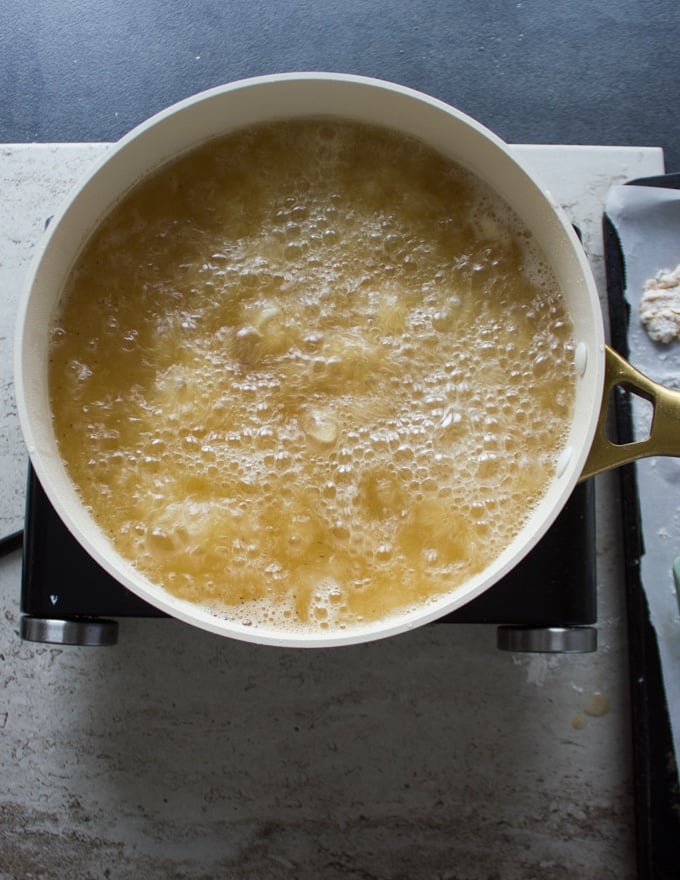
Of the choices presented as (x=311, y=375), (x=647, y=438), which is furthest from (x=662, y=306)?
(x=311, y=375)

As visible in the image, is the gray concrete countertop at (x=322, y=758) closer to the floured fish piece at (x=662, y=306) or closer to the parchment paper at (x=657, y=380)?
the parchment paper at (x=657, y=380)

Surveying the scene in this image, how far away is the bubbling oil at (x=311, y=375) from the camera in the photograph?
26.2 inches

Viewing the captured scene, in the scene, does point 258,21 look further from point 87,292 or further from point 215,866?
point 215,866

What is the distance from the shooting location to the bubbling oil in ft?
2.19

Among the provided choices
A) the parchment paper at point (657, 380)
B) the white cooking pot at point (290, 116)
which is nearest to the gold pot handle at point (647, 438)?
the white cooking pot at point (290, 116)

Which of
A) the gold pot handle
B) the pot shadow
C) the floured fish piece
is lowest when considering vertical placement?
the pot shadow

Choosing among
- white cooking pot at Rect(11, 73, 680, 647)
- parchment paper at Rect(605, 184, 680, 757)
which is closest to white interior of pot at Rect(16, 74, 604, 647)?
white cooking pot at Rect(11, 73, 680, 647)

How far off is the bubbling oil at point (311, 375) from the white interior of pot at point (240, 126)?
14 mm

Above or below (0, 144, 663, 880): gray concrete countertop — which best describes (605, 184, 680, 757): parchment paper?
above

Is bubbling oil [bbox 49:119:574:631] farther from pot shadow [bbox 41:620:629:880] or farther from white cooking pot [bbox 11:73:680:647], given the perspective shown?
pot shadow [bbox 41:620:629:880]

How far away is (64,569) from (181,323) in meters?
0.23

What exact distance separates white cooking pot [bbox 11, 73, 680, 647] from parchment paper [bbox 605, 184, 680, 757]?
22 cm

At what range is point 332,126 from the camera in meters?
0.71

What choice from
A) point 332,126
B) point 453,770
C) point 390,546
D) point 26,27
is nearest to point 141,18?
point 26,27
